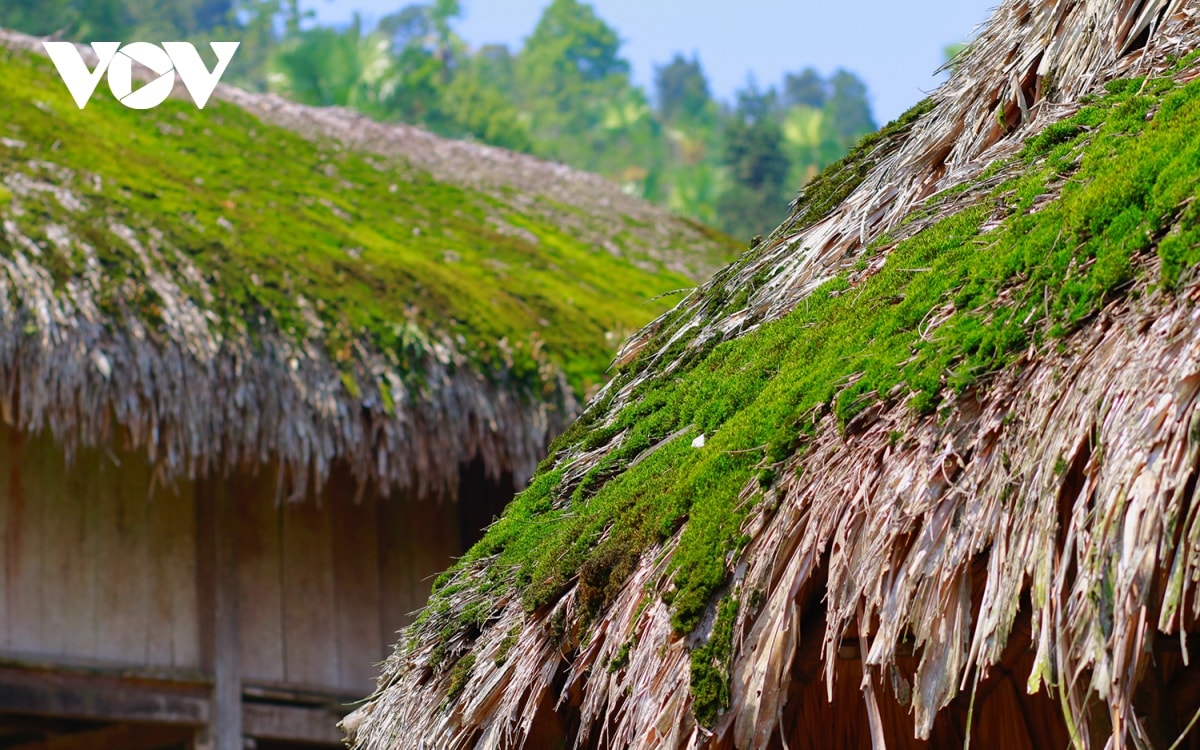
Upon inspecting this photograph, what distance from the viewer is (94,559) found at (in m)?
6.17

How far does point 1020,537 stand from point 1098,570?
0.16 metres

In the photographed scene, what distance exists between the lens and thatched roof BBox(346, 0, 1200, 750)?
5.87 ft

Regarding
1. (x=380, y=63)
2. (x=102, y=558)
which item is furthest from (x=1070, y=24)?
(x=380, y=63)

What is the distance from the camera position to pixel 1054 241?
2.10 meters

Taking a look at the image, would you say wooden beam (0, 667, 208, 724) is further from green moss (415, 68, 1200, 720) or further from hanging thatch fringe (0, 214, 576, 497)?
green moss (415, 68, 1200, 720)

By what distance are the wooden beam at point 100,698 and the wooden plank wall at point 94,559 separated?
10 centimetres

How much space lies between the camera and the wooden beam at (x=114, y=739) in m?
6.64

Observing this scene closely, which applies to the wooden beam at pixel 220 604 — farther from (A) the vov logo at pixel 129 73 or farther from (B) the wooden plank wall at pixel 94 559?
(A) the vov logo at pixel 129 73

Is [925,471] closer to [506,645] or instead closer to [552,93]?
[506,645]

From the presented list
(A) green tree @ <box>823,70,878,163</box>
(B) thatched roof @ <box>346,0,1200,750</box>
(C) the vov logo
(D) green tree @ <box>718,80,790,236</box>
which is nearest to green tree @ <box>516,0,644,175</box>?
(A) green tree @ <box>823,70,878,163</box>

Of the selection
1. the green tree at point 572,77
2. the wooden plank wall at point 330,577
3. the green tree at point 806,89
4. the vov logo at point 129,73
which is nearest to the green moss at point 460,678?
the wooden plank wall at point 330,577

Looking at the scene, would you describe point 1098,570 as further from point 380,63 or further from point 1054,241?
point 380,63

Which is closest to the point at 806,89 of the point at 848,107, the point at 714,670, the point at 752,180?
the point at 848,107

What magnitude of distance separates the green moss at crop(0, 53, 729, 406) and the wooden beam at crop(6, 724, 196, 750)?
1974 millimetres
